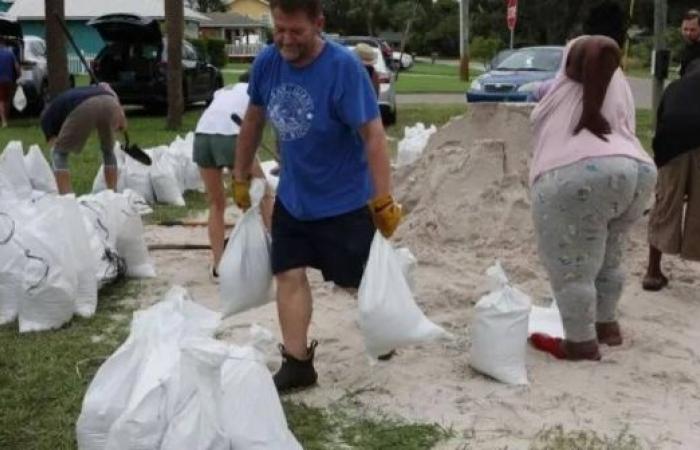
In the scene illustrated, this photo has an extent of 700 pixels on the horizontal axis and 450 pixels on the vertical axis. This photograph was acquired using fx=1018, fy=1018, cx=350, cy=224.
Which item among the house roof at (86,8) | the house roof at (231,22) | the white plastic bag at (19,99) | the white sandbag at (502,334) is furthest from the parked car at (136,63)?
the house roof at (231,22)

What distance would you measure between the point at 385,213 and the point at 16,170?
343 centimetres

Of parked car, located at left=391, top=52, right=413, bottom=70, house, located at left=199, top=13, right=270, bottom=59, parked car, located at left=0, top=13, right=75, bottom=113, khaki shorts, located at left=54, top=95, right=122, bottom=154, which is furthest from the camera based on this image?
house, located at left=199, top=13, right=270, bottom=59

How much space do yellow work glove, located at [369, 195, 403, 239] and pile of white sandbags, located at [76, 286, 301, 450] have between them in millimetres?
829

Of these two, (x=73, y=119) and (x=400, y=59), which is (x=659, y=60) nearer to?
(x=400, y=59)

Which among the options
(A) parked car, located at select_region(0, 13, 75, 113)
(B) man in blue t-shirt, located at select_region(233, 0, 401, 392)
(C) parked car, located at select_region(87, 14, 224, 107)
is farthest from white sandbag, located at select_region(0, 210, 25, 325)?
(C) parked car, located at select_region(87, 14, 224, 107)

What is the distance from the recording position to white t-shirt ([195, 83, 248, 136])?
5.86m

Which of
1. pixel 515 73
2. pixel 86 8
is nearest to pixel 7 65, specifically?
pixel 515 73

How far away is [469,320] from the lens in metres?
5.29

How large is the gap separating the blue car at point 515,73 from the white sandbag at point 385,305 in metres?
13.6

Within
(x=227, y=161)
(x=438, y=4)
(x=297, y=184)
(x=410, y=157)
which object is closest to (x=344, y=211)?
(x=297, y=184)

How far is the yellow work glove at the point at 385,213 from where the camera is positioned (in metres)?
3.85

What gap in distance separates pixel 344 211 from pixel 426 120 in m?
14.0

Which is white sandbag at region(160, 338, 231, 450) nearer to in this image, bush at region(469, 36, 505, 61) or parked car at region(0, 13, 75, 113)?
parked car at region(0, 13, 75, 113)

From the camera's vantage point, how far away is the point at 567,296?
14.5 feet
